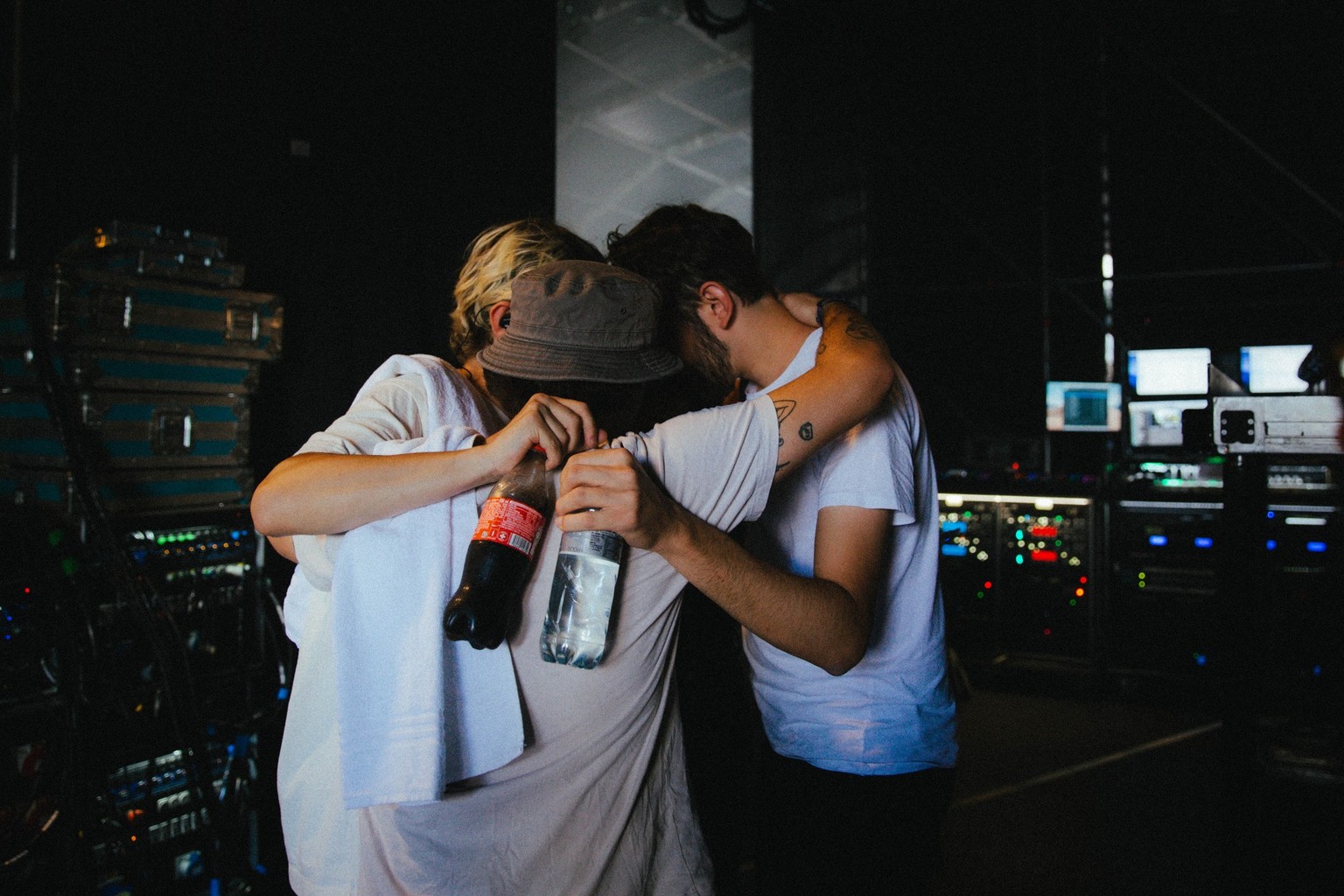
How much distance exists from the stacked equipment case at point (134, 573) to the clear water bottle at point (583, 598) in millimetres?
1683

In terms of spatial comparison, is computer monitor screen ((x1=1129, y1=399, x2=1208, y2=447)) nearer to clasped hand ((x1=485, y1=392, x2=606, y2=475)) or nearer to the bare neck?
the bare neck

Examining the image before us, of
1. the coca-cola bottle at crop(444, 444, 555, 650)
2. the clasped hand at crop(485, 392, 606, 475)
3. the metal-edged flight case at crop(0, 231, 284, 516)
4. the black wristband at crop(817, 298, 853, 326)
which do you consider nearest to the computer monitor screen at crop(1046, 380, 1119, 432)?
the black wristband at crop(817, 298, 853, 326)

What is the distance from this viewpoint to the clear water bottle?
0.90 m

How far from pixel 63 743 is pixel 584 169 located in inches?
346

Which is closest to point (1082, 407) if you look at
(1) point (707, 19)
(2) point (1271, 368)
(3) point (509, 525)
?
(2) point (1271, 368)

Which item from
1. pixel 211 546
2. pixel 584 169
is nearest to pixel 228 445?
pixel 211 546

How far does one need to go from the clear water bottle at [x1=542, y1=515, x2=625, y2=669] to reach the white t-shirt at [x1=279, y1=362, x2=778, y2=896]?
0.03 m

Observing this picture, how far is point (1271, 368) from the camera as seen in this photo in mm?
4793

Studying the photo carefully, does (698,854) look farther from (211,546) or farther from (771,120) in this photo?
(771,120)

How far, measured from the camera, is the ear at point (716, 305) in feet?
4.37

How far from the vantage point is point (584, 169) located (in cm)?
997

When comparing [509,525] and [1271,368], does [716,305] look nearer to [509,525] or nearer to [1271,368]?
[509,525]

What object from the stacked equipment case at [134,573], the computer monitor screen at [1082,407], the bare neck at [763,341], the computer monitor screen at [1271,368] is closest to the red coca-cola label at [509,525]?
the bare neck at [763,341]

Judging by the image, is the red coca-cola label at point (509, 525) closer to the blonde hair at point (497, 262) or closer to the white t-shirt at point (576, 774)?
the white t-shirt at point (576, 774)
